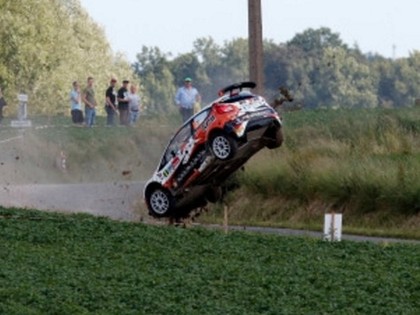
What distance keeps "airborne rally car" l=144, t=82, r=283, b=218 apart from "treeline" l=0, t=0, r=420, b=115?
26.5m

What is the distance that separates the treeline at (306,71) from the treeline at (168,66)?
68 millimetres

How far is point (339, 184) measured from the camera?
3136 cm

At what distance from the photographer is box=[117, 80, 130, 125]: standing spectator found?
46.3 metres

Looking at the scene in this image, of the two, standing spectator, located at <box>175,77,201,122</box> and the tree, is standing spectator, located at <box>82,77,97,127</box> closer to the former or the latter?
standing spectator, located at <box>175,77,201,122</box>

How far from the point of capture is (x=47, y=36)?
81.4m

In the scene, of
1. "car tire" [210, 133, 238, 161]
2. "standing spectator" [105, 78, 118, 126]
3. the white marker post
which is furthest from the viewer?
"standing spectator" [105, 78, 118, 126]

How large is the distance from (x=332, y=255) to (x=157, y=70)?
10171cm

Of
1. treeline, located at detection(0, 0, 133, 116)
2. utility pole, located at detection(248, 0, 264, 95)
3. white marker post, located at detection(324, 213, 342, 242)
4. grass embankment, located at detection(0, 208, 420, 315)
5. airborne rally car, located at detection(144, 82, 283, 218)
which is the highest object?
treeline, located at detection(0, 0, 133, 116)

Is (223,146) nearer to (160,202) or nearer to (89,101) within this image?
(160,202)

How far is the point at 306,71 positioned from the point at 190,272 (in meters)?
74.7

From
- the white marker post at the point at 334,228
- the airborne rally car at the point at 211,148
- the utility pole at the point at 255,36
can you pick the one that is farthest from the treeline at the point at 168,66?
the white marker post at the point at 334,228

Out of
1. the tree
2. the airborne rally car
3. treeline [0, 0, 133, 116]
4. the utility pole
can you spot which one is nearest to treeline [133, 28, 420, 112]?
the tree

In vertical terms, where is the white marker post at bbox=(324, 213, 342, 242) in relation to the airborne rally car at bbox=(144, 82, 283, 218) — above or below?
below

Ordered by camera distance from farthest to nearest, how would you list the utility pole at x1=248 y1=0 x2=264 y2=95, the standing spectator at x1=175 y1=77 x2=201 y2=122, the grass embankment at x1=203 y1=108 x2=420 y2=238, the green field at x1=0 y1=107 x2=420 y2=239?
the standing spectator at x1=175 y1=77 x2=201 y2=122
the utility pole at x1=248 y1=0 x2=264 y2=95
the green field at x1=0 y1=107 x2=420 y2=239
the grass embankment at x1=203 y1=108 x2=420 y2=238
